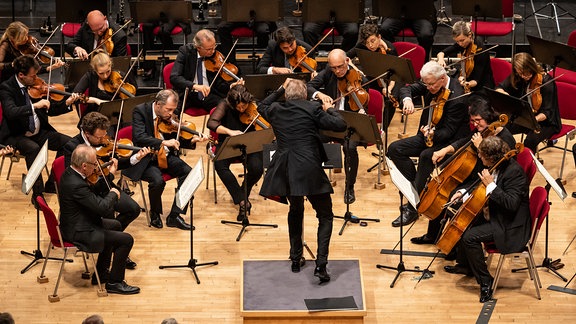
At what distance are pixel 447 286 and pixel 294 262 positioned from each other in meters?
1.21

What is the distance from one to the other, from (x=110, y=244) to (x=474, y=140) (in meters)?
2.90

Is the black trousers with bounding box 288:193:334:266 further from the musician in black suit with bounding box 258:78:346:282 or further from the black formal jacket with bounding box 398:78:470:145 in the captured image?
the black formal jacket with bounding box 398:78:470:145

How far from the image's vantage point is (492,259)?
850 cm

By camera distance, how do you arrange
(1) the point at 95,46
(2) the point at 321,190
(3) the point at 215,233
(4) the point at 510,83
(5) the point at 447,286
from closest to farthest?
(2) the point at 321,190 → (5) the point at 447,286 → (3) the point at 215,233 → (4) the point at 510,83 → (1) the point at 95,46

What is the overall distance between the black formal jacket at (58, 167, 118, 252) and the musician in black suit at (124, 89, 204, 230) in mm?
1149

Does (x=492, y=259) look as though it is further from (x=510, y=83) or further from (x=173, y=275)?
(x=173, y=275)

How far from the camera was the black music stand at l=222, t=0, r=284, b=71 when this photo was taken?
11.1 meters

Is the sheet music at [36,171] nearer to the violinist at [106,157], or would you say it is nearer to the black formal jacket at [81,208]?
the black formal jacket at [81,208]

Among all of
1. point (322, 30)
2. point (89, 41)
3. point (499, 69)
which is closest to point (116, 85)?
point (89, 41)

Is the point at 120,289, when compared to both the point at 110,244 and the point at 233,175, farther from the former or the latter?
the point at 233,175

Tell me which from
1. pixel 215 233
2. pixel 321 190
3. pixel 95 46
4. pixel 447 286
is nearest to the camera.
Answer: pixel 321 190

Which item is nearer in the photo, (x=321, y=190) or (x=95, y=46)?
(x=321, y=190)

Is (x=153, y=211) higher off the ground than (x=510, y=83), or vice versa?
(x=510, y=83)

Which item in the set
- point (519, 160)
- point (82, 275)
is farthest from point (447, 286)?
point (82, 275)
